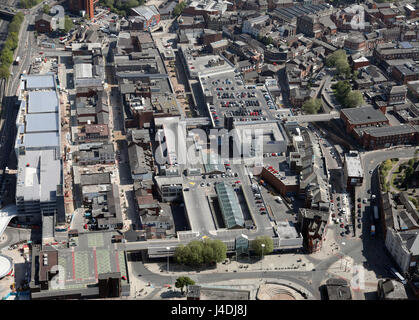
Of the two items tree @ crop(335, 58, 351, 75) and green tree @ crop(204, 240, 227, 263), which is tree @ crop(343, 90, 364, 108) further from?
green tree @ crop(204, 240, 227, 263)

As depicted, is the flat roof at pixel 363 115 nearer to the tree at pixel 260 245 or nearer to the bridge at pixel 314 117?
the bridge at pixel 314 117

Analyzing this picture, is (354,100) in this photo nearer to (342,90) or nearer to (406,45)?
(342,90)

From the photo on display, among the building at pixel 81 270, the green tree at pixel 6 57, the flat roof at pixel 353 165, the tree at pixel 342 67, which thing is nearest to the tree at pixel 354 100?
the tree at pixel 342 67

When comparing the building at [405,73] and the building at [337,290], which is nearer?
the building at [337,290]

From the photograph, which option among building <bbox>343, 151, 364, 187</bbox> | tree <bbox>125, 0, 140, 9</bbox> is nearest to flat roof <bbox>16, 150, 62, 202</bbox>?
building <bbox>343, 151, 364, 187</bbox>

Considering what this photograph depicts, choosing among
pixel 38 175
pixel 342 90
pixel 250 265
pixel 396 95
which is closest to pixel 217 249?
pixel 250 265
